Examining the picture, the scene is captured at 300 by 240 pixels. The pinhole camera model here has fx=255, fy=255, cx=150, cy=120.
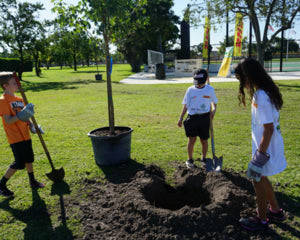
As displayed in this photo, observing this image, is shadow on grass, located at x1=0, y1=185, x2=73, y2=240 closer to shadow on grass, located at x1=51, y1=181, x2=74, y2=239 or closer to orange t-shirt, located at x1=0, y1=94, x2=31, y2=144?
shadow on grass, located at x1=51, y1=181, x2=74, y2=239

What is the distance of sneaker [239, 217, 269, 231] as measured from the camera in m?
2.76

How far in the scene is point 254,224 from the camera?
277 cm

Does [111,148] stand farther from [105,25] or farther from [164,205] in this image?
[105,25]

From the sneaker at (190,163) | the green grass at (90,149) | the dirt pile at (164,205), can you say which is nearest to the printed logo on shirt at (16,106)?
the green grass at (90,149)

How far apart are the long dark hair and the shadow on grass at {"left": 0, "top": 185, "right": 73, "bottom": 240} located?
8.39 ft

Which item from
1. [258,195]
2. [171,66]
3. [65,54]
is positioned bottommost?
[258,195]

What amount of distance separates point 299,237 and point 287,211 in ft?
1.57

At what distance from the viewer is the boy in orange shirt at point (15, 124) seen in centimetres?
341

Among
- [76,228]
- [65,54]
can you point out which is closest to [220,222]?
[76,228]

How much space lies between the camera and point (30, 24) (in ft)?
83.1

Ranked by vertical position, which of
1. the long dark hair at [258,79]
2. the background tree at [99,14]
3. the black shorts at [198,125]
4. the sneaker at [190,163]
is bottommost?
the sneaker at [190,163]

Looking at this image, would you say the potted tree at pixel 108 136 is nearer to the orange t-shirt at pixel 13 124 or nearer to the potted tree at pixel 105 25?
the potted tree at pixel 105 25

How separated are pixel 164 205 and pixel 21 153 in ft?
7.26

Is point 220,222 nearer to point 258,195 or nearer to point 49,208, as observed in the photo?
point 258,195
